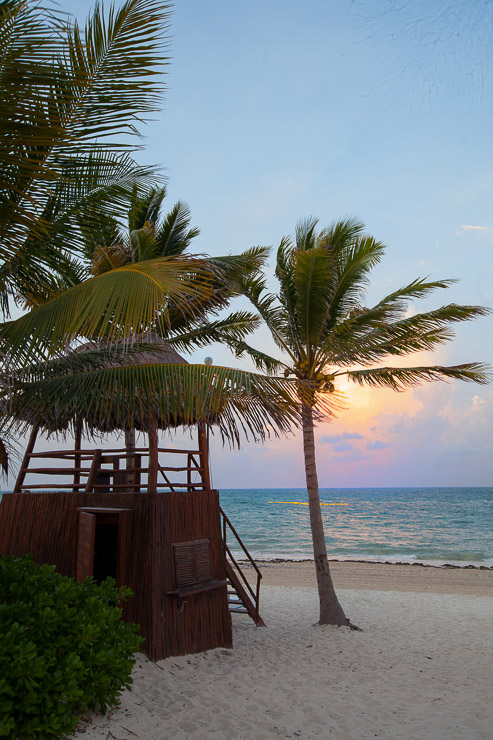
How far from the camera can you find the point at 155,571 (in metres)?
7.95

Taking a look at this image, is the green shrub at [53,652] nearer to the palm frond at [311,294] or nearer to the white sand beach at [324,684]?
the white sand beach at [324,684]

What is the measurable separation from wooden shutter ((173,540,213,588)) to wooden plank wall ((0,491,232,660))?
11 centimetres

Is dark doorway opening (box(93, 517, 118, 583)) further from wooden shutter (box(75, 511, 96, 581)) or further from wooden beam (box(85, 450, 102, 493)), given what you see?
wooden shutter (box(75, 511, 96, 581))

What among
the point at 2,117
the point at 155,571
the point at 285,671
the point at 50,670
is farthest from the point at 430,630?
the point at 2,117

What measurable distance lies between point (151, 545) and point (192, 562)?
2.96 ft

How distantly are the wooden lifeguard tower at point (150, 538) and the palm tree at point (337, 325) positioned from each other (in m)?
3.37

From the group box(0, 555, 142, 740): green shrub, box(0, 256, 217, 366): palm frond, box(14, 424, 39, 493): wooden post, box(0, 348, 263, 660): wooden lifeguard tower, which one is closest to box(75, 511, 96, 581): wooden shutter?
box(0, 348, 263, 660): wooden lifeguard tower

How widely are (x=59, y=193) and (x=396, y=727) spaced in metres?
6.82

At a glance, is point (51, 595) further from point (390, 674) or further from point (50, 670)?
point (390, 674)

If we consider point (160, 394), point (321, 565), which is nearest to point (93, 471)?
point (160, 394)

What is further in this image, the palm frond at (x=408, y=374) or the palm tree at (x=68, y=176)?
the palm frond at (x=408, y=374)

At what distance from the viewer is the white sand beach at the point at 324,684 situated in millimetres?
6012

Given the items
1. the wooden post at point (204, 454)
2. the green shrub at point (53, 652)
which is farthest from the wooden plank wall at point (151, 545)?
the green shrub at point (53, 652)

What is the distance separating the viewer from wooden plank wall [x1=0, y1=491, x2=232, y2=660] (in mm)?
7883
